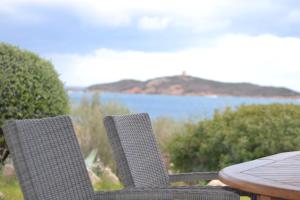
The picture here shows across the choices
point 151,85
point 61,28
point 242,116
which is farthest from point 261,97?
point 242,116

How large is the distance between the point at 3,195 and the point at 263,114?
119 inches

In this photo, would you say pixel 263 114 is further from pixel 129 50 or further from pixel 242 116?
pixel 129 50

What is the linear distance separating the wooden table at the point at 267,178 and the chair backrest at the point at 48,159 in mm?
738

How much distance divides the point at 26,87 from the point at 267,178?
3963 millimetres

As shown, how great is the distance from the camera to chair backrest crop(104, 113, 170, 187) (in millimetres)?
3184

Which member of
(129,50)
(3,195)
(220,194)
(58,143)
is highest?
(129,50)

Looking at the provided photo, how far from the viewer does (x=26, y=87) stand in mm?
5910

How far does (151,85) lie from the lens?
90.6 ft

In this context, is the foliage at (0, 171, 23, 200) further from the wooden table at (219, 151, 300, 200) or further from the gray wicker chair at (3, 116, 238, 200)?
the wooden table at (219, 151, 300, 200)

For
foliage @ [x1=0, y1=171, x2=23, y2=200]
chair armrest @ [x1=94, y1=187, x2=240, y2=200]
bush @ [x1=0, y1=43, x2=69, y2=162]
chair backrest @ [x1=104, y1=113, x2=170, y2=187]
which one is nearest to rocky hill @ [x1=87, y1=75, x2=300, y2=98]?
foliage @ [x1=0, y1=171, x2=23, y2=200]

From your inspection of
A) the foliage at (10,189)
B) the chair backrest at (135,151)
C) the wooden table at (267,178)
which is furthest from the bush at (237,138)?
the wooden table at (267,178)

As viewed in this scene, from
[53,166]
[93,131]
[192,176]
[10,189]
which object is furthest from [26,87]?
[53,166]

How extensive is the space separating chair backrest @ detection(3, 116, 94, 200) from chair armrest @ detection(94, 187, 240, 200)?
259 millimetres

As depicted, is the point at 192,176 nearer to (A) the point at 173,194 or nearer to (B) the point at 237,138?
(A) the point at 173,194
